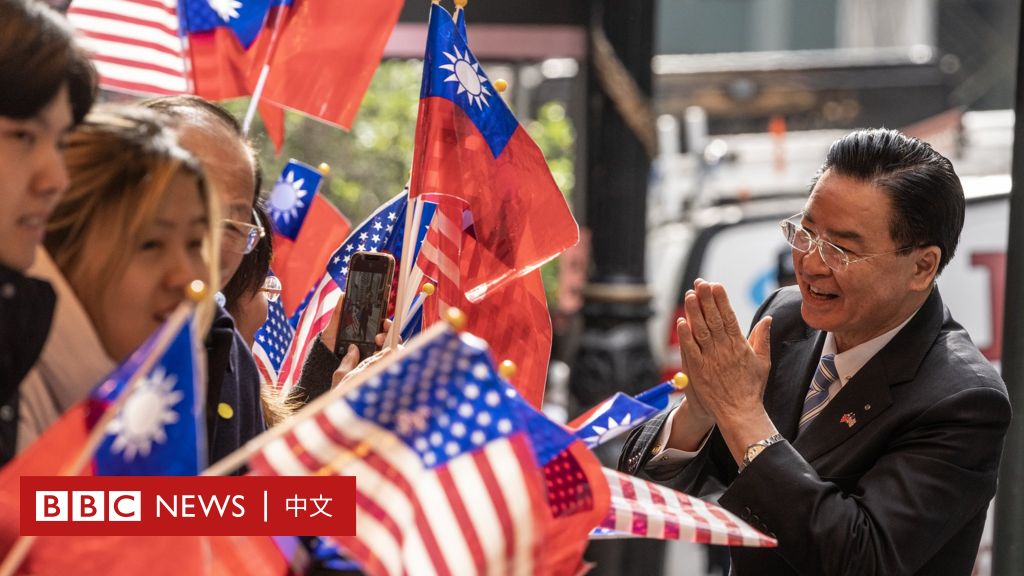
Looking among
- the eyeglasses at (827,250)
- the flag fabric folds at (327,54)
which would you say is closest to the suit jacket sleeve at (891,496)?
the eyeglasses at (827,250)

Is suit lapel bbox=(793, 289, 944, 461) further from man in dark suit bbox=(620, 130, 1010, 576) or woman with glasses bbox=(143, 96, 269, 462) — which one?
woman with glasses bbox=(143, 96, 269, 462)

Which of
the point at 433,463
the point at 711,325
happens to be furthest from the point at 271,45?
the point at 433,463

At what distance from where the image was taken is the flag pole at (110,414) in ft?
5.17

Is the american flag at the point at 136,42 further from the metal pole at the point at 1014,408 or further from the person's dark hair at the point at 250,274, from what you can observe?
the metal pole at the point at 1014,408

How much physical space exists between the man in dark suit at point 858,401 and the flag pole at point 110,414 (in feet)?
4.09

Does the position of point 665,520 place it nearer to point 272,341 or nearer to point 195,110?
point 195,110

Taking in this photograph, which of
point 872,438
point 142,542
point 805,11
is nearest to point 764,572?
point 872,438

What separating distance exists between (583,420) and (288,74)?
1665mm

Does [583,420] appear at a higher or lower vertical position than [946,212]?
lower

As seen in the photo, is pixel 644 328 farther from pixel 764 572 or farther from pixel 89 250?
pixel 89 250

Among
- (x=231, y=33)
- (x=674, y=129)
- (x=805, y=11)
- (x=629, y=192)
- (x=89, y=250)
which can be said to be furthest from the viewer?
(x=805, y=11)

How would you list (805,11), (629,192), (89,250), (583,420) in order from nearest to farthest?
1. (89,250)
2. (583,420)
3. (629,192)
4. (805,11)

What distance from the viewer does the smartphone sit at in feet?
8.98

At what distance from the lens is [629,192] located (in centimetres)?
661
